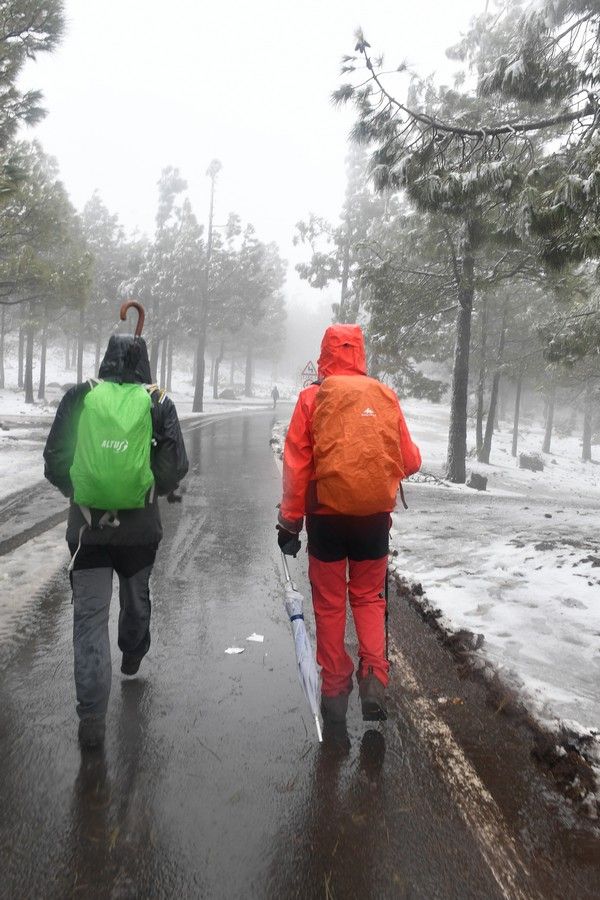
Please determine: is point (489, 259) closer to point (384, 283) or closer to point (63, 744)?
point (384, 283)

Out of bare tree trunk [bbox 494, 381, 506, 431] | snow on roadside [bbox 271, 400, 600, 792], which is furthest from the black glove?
bare tree trunk [bbox 494, 381, 506, 431]

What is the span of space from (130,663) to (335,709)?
1.30 meters

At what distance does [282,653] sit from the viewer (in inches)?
165

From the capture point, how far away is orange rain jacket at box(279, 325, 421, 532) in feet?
10.8

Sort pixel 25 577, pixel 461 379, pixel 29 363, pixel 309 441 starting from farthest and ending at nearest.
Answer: pixel 29 363, pixel 461 379, pixel 25 577, pixel 309 441

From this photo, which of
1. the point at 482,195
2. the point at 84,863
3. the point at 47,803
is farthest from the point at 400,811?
the point at 482,195

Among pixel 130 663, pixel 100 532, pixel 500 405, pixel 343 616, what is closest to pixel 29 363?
pixel 130 663

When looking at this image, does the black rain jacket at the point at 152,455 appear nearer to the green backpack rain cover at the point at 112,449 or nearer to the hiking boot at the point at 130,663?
the green backpack rain cover at the point at 112,449

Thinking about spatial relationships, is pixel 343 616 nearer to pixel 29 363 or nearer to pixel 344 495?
pixel 344 495

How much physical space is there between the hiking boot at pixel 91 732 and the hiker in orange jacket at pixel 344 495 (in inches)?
46.3

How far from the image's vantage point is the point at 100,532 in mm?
3088

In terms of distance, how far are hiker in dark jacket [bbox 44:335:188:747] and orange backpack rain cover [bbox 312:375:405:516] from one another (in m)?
0.80

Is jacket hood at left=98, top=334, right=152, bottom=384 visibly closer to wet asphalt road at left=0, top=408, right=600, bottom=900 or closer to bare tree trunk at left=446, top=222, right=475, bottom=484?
wet asphalt road at left=0, top=408, right=600, bottom=900

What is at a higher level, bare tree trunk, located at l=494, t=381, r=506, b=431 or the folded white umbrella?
bare tree trunk, located at l=494, t=381, r=506, b=431
